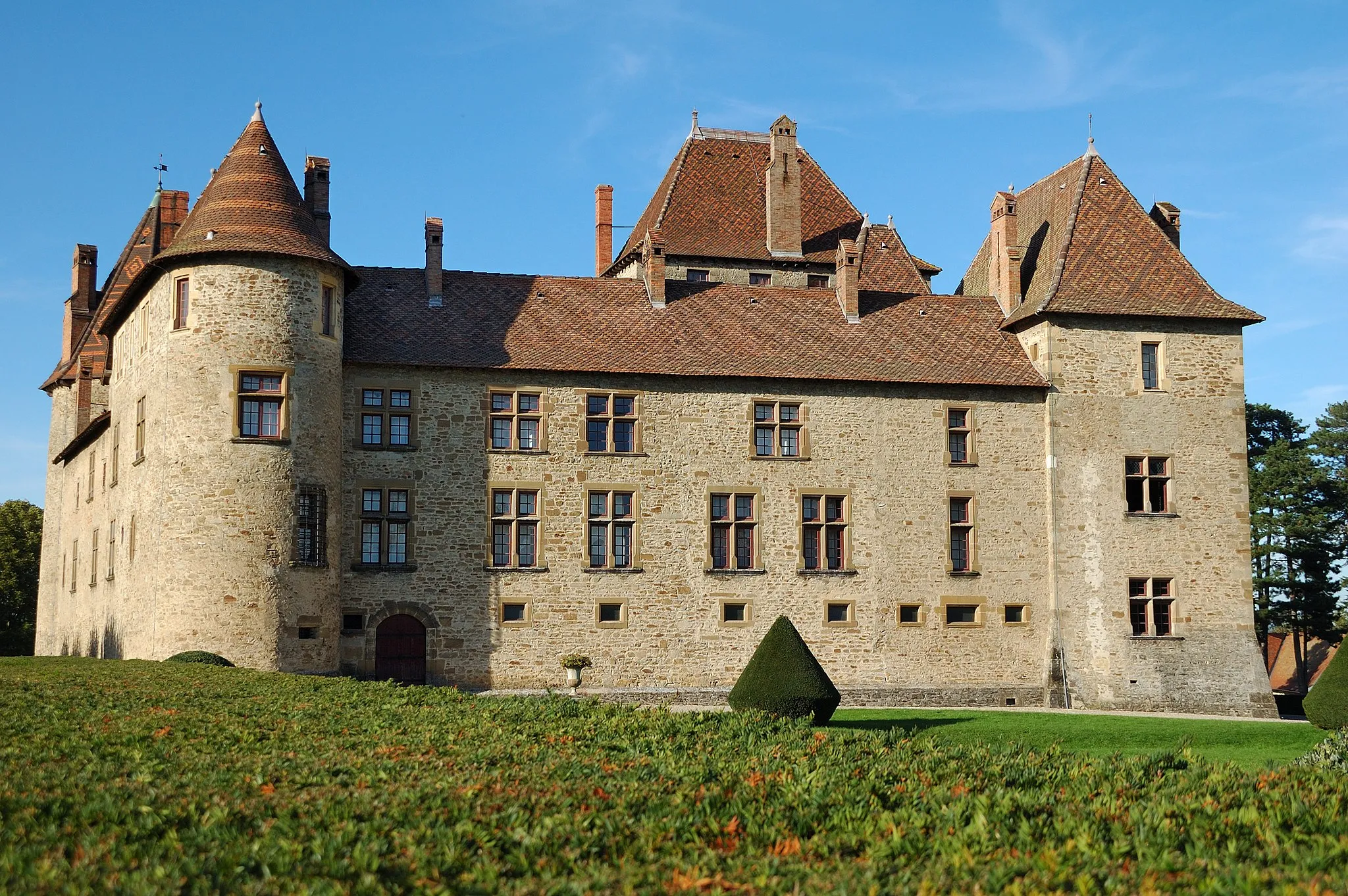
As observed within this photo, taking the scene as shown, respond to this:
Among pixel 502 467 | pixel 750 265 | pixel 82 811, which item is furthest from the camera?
pixel 750 265

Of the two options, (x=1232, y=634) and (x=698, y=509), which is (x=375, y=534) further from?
(x=1232, y=634)

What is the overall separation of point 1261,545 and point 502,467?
2949 centimetres

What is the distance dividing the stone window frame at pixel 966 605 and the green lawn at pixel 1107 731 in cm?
304

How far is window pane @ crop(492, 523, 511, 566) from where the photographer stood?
2881 centimetres

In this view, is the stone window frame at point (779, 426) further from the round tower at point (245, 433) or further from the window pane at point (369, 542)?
the round tower at point (245, 433)

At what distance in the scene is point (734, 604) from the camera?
2952 cm

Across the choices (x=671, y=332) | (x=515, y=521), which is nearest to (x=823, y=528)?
(x=671, y=332)

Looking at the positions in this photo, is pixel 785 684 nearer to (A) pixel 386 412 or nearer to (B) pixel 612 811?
(A) pixel 386 412

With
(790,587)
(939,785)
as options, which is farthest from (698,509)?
(939,785)

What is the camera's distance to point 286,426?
87.8ft

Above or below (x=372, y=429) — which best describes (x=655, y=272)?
above

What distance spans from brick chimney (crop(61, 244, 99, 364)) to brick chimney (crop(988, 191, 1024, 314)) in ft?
83.3

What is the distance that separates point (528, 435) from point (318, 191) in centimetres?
732

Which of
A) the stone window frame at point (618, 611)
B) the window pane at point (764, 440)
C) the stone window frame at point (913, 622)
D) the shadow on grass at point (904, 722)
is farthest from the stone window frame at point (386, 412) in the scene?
the stone window frame at point (913, 622)
